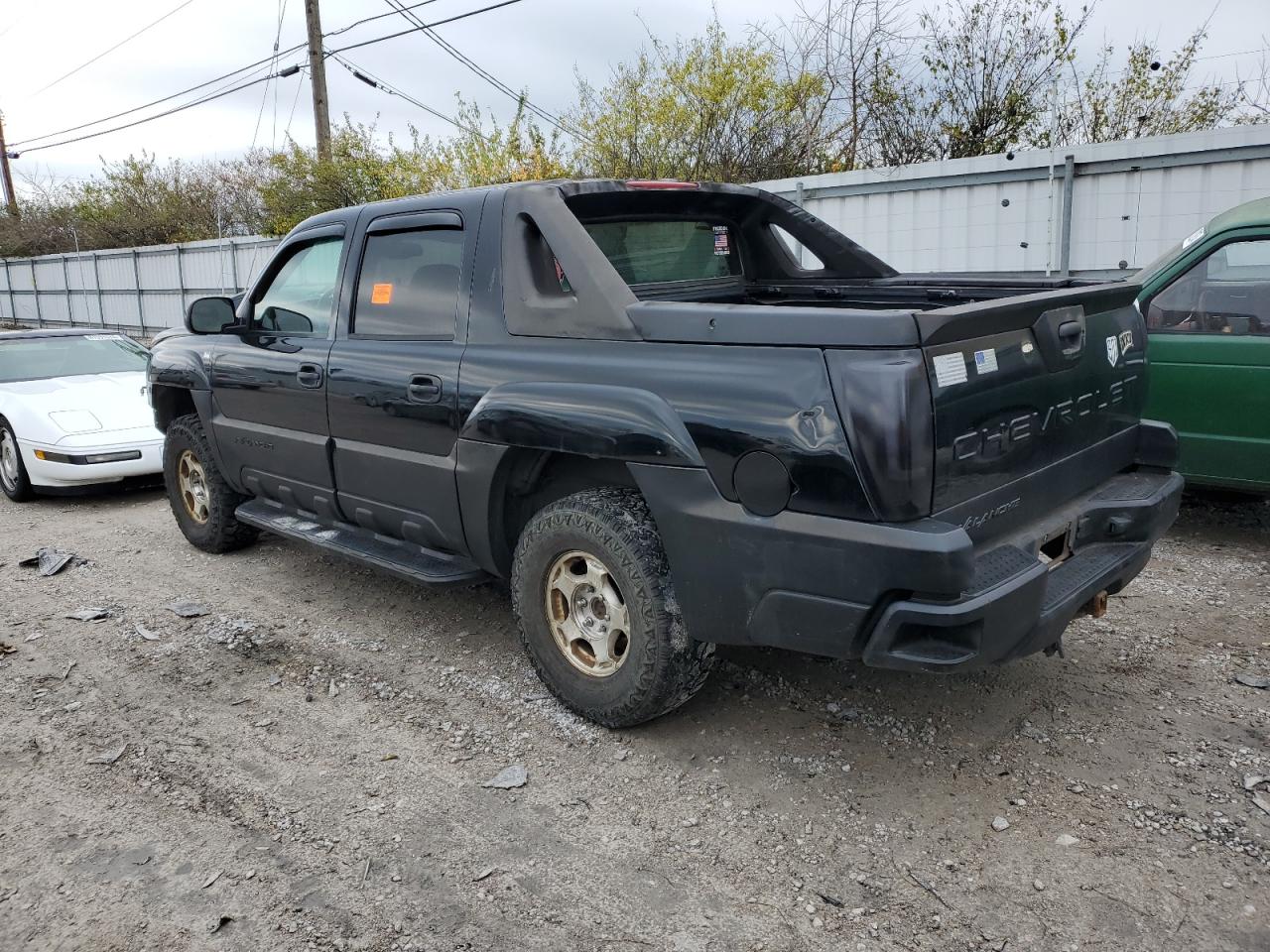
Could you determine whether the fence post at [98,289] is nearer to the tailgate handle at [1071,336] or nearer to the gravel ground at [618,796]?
the gravel ground at [618,796]

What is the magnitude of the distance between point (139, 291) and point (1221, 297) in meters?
23.6

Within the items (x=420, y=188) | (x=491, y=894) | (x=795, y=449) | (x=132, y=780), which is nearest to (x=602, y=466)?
(x=795, y=449)

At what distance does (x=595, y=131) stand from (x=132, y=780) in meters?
13.3

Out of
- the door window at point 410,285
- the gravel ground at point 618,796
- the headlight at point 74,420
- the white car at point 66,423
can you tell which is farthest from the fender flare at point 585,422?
the headlight at point 74,420

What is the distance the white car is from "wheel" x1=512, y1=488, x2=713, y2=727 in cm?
498

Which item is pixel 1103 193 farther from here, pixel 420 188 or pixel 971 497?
pixel 420 188

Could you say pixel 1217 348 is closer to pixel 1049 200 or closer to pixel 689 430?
pixel 689 430

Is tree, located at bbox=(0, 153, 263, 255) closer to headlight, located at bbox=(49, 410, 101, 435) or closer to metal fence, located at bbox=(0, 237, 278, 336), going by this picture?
metal fence, located at bbox=(0, 237, 278, 336)

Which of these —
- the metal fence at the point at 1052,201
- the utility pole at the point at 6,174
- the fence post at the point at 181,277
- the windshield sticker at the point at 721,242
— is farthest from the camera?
the utility pole at the point at 6,174

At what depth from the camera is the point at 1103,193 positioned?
28.4ft

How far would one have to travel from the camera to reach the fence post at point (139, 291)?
22812 millimetres

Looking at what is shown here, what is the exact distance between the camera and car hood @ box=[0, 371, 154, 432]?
740 cm

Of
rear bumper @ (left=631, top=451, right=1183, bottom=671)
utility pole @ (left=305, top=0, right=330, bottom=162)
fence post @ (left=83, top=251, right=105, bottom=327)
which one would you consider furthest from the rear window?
fence post @ (left=83, top=251, right=105, bottom=327)

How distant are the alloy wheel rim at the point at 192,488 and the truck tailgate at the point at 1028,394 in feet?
14.8
